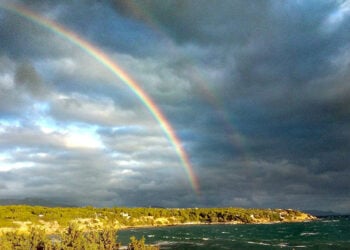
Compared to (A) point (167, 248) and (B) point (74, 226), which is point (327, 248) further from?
(B) point (74, 226)

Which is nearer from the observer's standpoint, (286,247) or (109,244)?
(109,244)

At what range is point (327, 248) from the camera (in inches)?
4712

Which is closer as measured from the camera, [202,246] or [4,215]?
[202,246]

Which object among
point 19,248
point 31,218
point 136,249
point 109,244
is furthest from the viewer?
point 31,218

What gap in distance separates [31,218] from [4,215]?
14399mm

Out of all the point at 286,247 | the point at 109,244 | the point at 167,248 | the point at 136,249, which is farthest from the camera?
the point at 286,247

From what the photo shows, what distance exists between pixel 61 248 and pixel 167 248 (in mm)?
53434

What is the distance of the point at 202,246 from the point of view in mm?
121812

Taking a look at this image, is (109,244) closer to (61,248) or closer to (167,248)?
(61,248)

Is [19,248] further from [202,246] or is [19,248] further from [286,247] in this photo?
[286,247]

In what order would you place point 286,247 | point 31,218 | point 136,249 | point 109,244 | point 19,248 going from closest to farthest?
point 136,249 < point 19,248 < point 109,244 < point 286,247 < point 31,218

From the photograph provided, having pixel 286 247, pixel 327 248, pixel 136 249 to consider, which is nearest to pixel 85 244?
pixel 136 249

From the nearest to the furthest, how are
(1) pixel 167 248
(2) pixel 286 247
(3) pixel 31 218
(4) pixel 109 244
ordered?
(4) pixel 109 244 < (1) pixel 167 248 < (2) pixel 286 247 < (3) pixel 31 218

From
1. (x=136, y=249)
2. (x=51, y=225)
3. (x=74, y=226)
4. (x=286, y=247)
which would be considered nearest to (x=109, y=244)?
(x=74, y=226)
